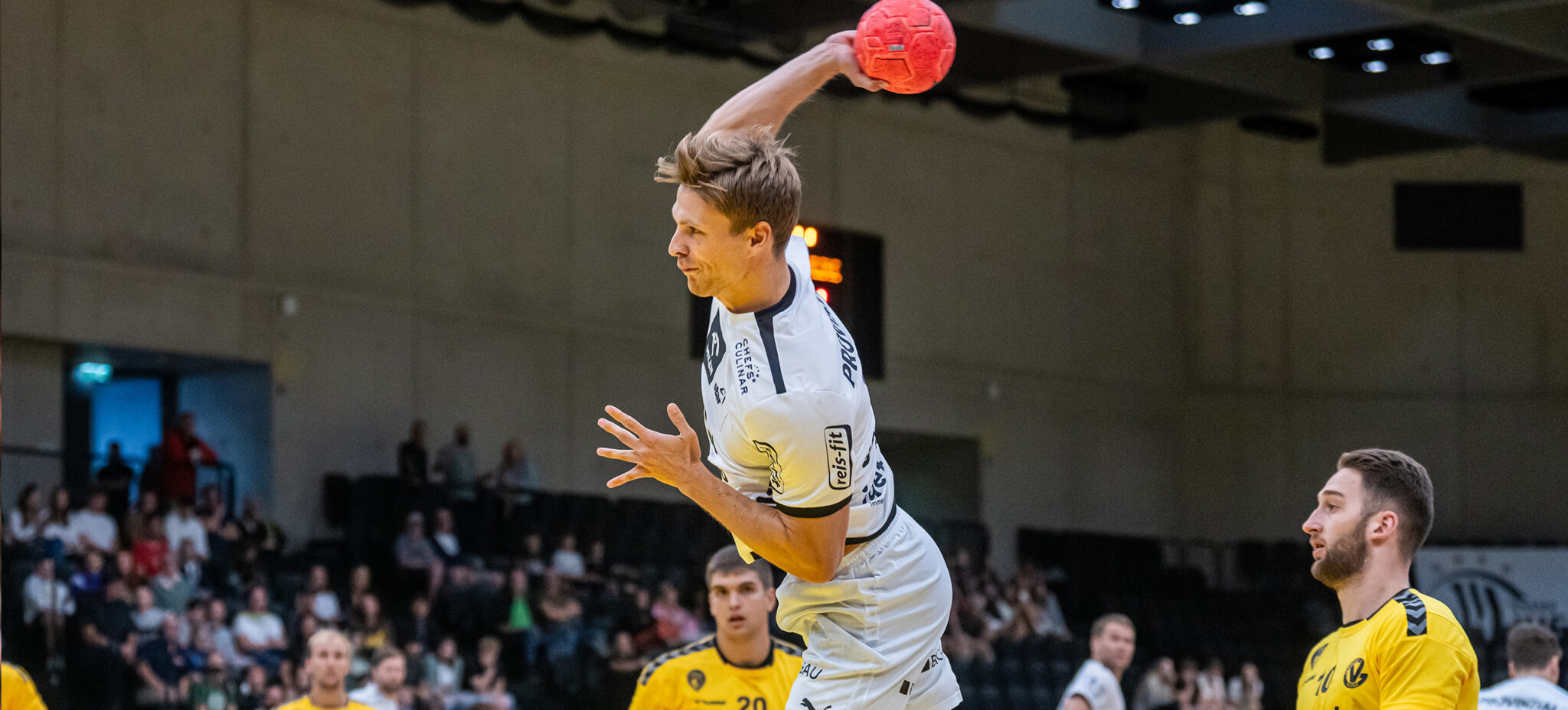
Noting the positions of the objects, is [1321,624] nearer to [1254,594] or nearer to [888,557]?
[1254,594]

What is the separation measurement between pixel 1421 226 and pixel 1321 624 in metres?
7.45

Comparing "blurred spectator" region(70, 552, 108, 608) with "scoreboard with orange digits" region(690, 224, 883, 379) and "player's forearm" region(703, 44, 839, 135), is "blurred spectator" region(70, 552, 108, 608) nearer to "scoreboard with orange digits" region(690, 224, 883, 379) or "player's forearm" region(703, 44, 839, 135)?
"scoreboard with orange digits" region(690, 224, 883, 379)

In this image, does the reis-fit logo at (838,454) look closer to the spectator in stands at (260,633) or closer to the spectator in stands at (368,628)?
the spectator in stands at (260,633)

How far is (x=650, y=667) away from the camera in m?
7.51

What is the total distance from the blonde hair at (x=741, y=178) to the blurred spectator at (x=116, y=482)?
13.1m

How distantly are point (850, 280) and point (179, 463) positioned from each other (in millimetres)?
7495

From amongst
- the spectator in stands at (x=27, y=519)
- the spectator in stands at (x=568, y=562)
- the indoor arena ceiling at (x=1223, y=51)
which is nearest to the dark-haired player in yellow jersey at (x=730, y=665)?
the spectator in stands at (x=27, y=519)

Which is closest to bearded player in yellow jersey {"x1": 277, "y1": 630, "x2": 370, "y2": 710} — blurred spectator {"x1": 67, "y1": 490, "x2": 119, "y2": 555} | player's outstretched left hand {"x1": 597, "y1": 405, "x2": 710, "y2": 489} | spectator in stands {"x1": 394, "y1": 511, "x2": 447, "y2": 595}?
player's outstretched left hand {"x1": 597, "y1": 405, "x2": 710, "y2": 489}

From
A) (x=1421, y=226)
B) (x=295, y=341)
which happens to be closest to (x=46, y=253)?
(x=295, y=341)

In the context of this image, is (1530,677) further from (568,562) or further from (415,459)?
(415,459)

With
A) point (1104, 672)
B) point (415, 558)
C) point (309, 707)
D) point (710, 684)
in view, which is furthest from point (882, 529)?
point (415, 558)

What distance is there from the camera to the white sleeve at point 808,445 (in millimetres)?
4043

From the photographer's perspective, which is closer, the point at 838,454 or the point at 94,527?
the point at 838,454

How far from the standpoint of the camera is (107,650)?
1270 cm
